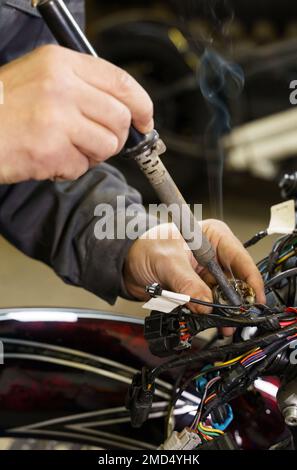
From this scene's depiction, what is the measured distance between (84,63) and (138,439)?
449 mm

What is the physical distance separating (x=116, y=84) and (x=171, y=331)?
0.23 metres

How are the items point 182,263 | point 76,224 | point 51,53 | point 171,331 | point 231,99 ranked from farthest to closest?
point 231,99 < point 76,224 < point 182,263 < point 171,331 < point 51,53

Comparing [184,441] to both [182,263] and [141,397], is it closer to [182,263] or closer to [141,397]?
[141,397]

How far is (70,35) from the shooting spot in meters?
0.49

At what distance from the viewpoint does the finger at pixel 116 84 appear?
1.61 ft

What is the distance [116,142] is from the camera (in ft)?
1.68

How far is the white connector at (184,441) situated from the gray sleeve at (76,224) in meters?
0.23

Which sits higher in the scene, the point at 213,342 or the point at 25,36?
the point at 25,36

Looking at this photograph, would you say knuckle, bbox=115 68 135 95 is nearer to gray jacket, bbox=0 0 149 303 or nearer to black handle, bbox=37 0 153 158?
black handle, bbox=37 0 153 158

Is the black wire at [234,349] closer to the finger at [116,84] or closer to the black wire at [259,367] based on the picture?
the black wire at [259,367]

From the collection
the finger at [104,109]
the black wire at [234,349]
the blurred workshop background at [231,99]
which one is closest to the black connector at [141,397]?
the black wire at [234,349]

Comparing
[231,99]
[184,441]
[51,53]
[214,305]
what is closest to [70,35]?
[51,53]

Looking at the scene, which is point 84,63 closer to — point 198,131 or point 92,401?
point 92,401
